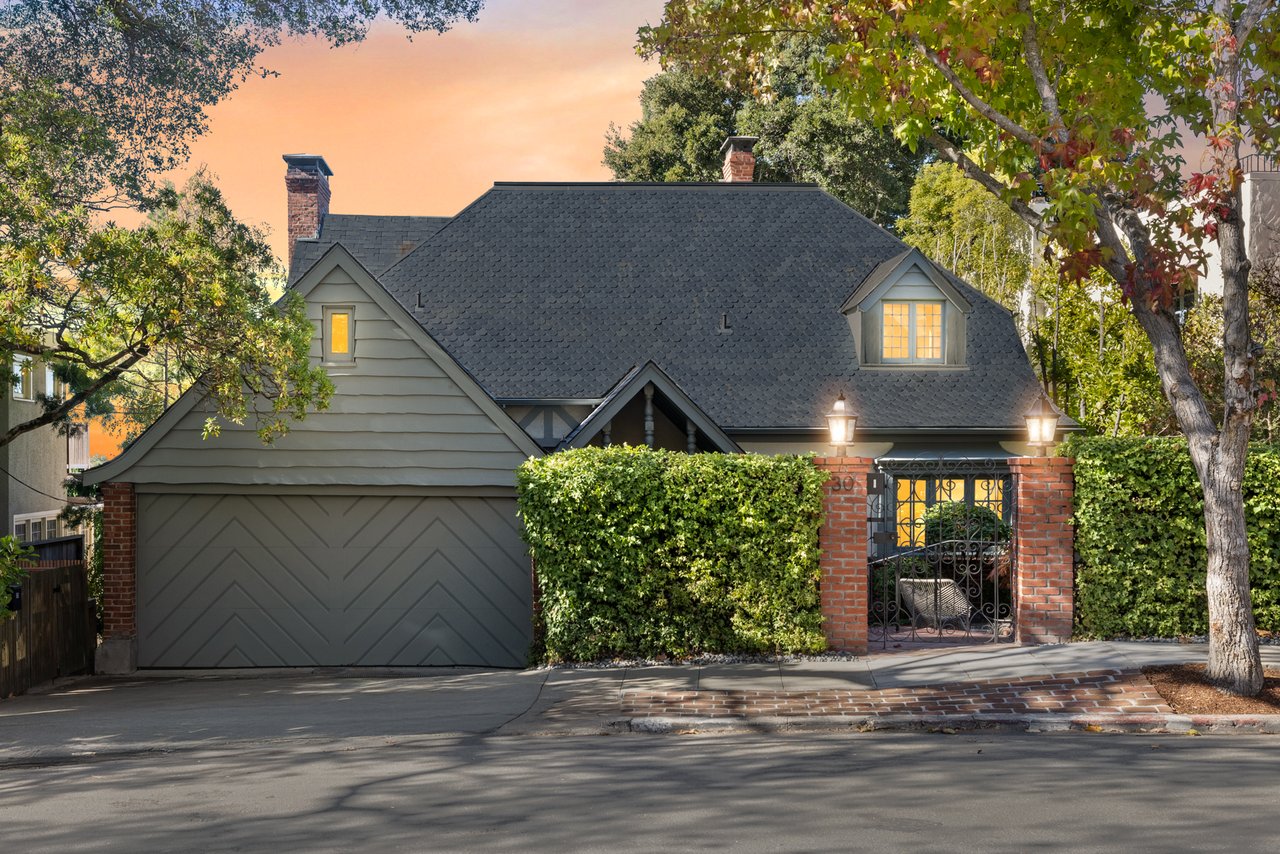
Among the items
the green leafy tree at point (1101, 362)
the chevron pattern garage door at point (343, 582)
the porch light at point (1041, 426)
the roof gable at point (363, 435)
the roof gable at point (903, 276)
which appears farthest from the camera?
the green leafy tree at point (1101, 362)

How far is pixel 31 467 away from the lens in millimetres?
24766

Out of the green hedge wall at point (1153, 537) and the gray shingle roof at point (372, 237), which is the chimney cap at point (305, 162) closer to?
the gray shingle roof at point (372, 237)

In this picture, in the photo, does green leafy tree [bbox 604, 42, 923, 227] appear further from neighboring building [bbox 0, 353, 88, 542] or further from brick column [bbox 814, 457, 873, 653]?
brick column [bbox 814, 457, 873, 653]

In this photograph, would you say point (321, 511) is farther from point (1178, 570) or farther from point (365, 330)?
point (1178, 570)

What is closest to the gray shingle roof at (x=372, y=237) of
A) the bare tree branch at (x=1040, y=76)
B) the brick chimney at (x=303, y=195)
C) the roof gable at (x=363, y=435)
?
the brick chimney at (x=303, y=195)

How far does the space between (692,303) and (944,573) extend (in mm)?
7784

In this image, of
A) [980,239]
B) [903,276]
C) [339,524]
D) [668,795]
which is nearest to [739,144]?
[903,276]

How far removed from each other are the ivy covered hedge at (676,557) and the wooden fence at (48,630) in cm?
579

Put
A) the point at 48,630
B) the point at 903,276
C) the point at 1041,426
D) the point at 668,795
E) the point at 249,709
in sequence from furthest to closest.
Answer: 1. the point at 903,276
2. the point at 1041,426
3. the point at 48,630
4. the point at 249,709
5. the point at 668,795

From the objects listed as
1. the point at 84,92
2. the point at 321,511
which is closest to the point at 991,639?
the point at 321,511

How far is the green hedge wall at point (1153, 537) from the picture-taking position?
13.1 meters

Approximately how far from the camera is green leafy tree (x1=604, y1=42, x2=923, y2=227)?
1486 inches

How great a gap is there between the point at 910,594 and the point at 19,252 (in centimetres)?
1058

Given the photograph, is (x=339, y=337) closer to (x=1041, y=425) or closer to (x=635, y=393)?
(x=635, y=393)
